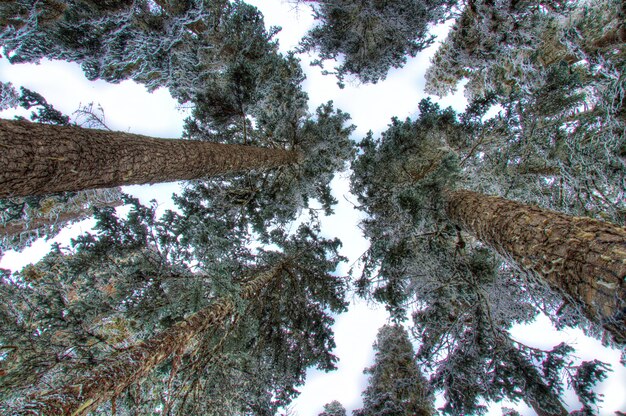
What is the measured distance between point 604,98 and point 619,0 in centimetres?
330

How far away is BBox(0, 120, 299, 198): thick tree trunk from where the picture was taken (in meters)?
2.67

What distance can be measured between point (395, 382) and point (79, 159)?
494 inches

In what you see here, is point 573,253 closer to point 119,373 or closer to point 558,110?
point 119,373

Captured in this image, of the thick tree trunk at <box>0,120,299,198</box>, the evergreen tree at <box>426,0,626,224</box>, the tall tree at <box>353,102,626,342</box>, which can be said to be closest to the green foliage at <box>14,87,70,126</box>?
the thick tree trunk at <box>0,120,299,198</box>

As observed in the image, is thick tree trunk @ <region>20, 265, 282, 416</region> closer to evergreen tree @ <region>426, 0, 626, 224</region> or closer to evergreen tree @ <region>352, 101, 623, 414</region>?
→ evergreen tree @ <region>352, 101, 623, 414</region>

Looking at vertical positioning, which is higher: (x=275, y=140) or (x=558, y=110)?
(x=275, y=140)

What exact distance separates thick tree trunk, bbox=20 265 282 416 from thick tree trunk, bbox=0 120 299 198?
188 centimetres

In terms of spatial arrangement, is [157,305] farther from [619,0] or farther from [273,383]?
[619,0]

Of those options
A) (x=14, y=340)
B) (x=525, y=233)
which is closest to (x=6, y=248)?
(x=14, y=340)

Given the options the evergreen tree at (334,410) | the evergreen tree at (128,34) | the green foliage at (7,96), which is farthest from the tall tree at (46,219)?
the evergreen tree at (334,410)

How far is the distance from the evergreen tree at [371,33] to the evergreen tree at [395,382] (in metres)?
10.1

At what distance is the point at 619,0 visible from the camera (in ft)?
20.4

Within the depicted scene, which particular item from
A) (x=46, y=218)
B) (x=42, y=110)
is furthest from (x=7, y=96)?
(x=42, y=110)

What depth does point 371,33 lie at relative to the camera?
439 inches
